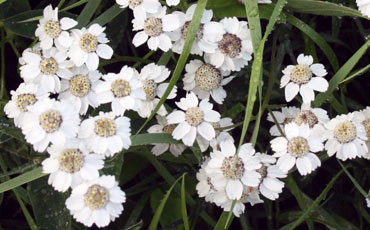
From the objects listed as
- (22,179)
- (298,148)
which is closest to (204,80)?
(298,148)

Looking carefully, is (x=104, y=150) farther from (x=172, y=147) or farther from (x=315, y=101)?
(x=315, y=101)

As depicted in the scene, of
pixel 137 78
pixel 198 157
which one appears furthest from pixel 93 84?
pixel 198 157

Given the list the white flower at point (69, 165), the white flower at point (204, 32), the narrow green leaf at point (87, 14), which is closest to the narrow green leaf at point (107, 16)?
the narrow green leaf at point (87, 14)

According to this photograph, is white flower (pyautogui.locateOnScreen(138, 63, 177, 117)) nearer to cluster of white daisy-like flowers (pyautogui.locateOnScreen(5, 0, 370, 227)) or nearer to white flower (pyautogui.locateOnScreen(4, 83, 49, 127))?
cluster of white daisy-like flowers (pyautogui.locateOnScreen(5, 0, 370, 227))

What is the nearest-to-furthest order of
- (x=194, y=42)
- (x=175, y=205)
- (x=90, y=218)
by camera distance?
1. (x=90, y=218)
2. (x=194, y=42)
3. (x=175, y=205)

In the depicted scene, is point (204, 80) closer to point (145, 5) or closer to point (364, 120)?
point (145, 5)

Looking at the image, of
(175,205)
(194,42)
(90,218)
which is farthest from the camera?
(175,205)
